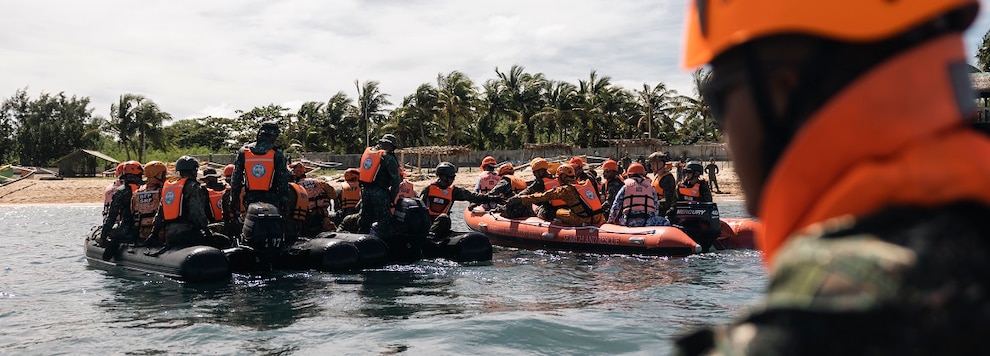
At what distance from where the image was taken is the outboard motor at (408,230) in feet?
39.3

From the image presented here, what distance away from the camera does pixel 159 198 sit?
37.9 feet

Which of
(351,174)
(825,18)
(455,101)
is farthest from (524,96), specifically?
(825,18)

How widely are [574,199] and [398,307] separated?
593 cm

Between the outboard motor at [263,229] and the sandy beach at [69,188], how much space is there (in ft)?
86.0

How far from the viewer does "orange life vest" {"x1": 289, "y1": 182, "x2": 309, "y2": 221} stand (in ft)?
41.5

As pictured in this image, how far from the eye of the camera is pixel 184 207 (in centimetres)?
1095

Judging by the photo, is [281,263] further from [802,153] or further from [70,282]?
[802,153]

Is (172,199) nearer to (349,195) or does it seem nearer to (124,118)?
(349,195)

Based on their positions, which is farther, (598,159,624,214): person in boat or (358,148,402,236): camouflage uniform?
(598,159,624,214): person in boat

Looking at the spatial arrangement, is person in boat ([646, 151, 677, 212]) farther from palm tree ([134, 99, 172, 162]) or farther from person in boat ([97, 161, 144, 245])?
palm tree ([134, 99, 172, 162])

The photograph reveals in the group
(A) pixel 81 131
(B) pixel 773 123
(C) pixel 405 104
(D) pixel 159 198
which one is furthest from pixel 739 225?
(A) pixel 81 131

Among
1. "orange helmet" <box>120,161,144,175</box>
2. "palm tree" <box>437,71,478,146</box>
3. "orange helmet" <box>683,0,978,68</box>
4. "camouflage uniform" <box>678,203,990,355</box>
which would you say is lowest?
→ "camouflage uniform" <box>678,203,990,355</box>

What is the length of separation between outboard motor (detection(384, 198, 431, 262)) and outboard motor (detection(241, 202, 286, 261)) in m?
1.77

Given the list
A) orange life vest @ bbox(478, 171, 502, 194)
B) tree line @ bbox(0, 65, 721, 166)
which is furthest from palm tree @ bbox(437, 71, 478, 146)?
orange life vest @ bbox(478, 171, 502, 194)
